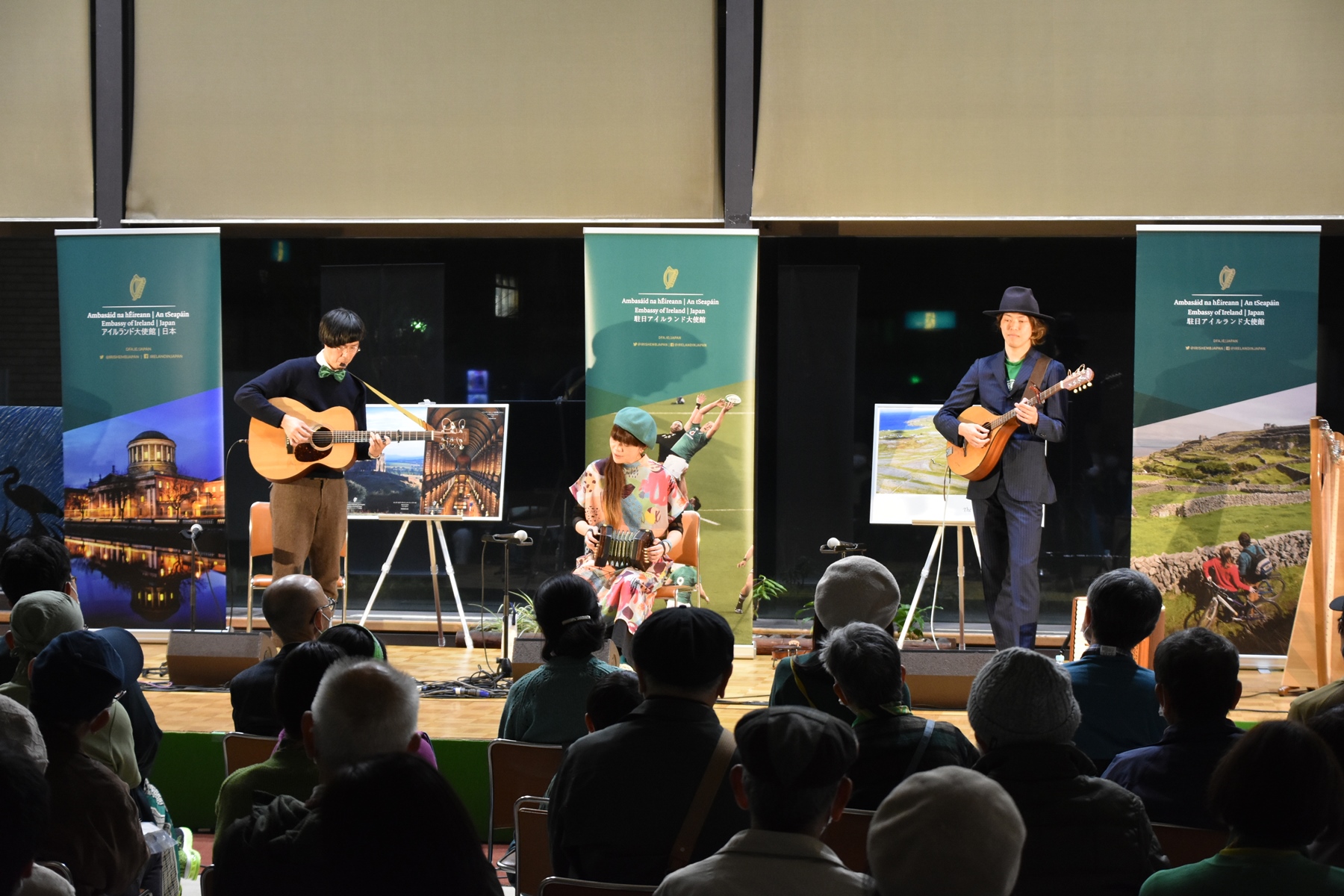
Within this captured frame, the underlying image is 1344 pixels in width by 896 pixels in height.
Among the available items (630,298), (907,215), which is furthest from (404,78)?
(907,215)

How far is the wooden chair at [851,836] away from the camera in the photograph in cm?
226

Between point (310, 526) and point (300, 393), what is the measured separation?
2.33ft

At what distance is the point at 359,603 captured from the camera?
829cm

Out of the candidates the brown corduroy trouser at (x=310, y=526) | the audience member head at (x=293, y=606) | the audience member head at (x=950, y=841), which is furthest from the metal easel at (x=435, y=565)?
the audience member head at (x=950, y=841)

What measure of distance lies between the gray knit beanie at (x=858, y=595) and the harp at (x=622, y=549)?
304 centimetres

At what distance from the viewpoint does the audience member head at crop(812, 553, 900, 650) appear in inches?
119

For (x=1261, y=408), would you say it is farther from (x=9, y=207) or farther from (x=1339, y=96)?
(x=9, y=207)

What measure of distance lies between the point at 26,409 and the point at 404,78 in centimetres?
335

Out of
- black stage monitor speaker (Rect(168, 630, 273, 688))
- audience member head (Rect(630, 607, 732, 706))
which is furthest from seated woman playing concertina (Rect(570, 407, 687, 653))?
audience member head (Rect(630, 607, 732, 706))

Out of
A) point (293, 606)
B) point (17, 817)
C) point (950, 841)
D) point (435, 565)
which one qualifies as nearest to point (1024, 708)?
point (950, 841)

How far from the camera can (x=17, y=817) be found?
5.27 ft

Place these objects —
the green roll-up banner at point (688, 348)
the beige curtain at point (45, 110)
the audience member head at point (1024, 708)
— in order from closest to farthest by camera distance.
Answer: the audience member head at point (1024, 708)
the green roll-up banner at point (688, 348)
the beige curtain at point (45, 110)

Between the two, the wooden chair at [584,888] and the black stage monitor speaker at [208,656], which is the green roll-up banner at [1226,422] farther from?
the wooden chair at [584,888]

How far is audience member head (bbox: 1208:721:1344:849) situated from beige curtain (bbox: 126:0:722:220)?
5.40 m
